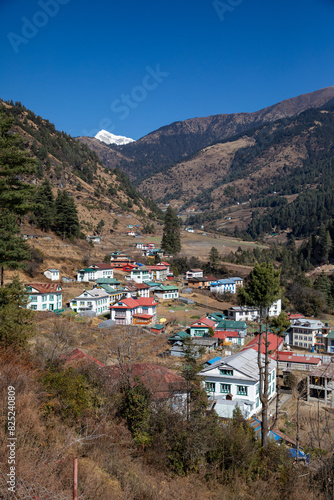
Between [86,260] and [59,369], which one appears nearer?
[59,369]

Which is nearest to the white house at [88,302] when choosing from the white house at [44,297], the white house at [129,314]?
the white house at [44,297]

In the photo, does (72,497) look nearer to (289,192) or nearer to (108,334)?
(108,334)

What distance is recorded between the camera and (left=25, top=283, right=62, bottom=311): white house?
29375 mm

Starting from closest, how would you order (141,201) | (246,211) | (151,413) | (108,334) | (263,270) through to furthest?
(151,413)
(263,270)
(108,334)
(141,201)
(246,211)

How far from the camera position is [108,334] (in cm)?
2455

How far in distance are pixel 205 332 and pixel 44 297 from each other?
43.0ft

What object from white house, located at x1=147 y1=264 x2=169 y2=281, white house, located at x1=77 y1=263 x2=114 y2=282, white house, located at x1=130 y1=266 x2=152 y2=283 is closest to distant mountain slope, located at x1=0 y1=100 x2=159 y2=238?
white house, located at x1=147 y1=264 x2=169 y2=281

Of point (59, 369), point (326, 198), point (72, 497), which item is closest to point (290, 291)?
point (59, 369)

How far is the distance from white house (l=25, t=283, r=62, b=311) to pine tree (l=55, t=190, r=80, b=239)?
1955cm

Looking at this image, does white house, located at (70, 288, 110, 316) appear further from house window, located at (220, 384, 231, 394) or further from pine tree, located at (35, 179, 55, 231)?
pine tree, located at (35, 179, 55, 231)

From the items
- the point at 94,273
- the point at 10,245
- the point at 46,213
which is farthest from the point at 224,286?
the point at 10,245

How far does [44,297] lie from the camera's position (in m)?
30.0

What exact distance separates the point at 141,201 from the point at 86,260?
5781 centimetres

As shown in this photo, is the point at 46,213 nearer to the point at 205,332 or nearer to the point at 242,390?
the point at 205,332
